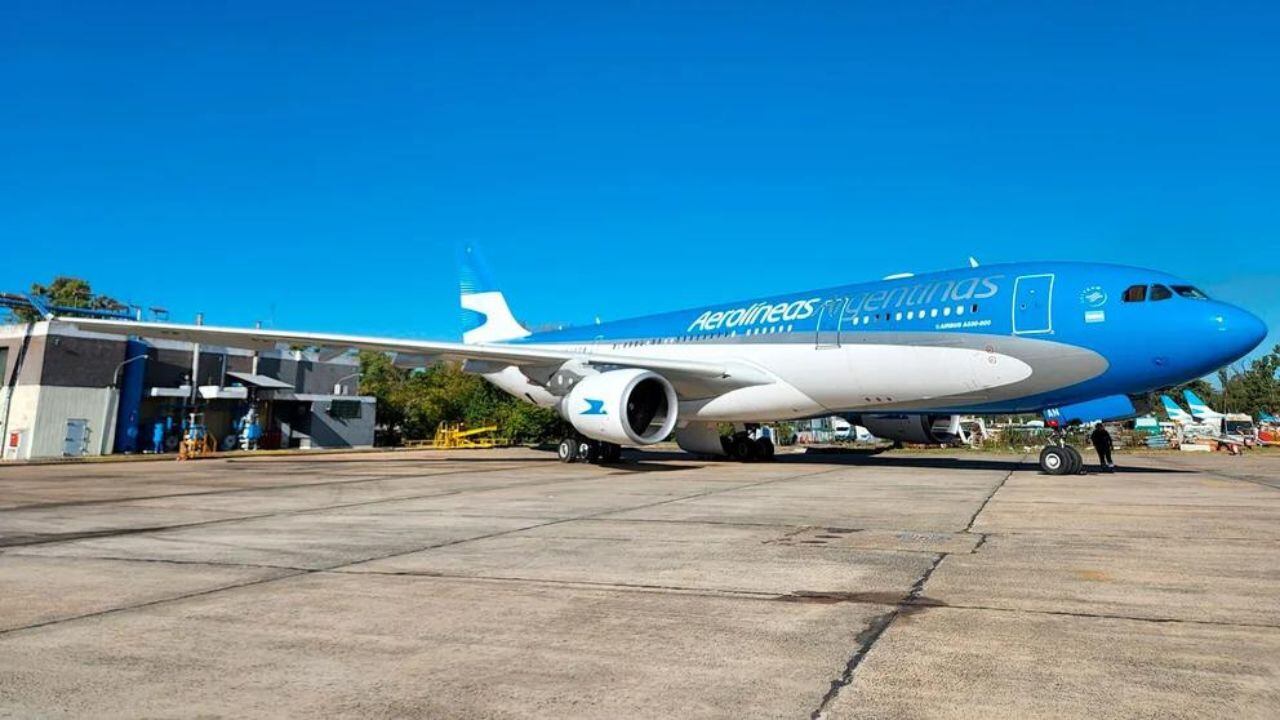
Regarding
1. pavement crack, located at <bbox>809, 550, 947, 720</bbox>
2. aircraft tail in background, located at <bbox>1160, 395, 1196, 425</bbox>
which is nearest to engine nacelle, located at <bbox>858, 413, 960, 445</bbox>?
pavement crack, located at <bbox>809, 550, 947, 720</bbox>

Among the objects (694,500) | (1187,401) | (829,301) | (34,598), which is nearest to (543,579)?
(34,598)

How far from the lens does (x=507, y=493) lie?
1066cm

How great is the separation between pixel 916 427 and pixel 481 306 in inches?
634

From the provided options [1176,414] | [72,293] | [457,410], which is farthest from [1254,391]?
[72,293]

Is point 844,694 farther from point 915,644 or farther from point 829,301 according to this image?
point 829,301

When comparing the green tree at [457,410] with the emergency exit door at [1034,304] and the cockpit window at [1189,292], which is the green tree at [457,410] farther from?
the cockpit window at [1189,292]

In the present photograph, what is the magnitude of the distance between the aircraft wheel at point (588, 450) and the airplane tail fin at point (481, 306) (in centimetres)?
832

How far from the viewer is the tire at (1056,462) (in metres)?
14.2

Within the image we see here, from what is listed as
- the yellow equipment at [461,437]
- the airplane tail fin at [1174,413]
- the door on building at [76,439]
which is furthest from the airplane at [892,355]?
the airplane tail fin at [1174,413]

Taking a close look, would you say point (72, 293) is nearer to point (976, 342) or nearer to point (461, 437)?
point (461, 437)

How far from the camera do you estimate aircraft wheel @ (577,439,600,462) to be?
1947 cm

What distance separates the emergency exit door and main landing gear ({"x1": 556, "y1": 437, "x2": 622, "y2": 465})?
9.56 meters

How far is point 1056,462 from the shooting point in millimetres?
14320

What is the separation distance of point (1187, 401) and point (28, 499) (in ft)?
218
